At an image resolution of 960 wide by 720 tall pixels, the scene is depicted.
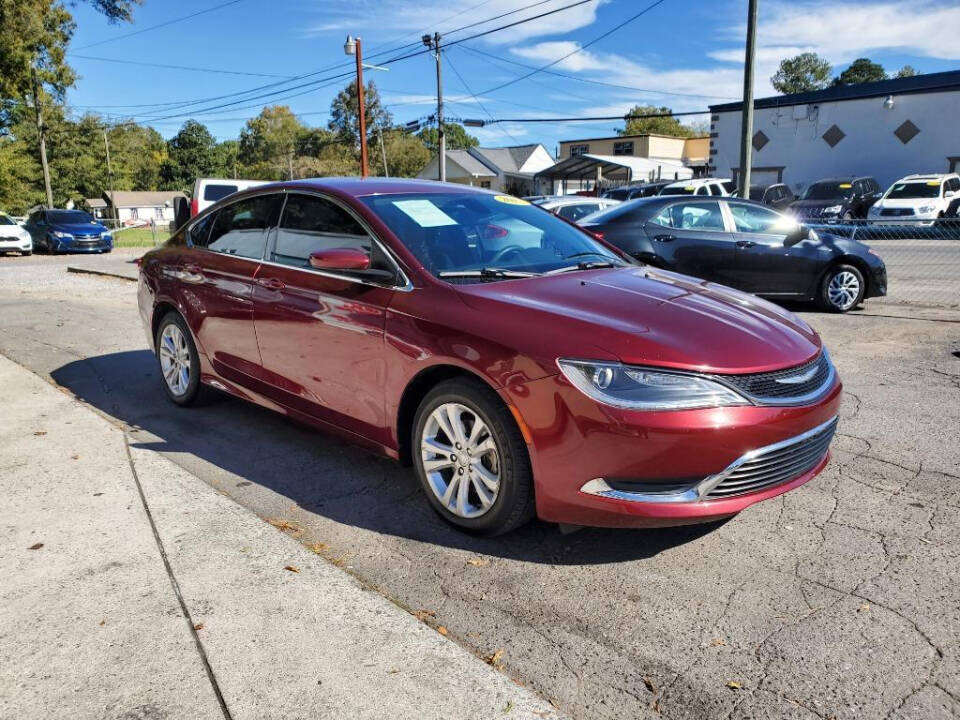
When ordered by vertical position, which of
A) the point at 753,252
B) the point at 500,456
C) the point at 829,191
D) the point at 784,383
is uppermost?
the point at 829,191

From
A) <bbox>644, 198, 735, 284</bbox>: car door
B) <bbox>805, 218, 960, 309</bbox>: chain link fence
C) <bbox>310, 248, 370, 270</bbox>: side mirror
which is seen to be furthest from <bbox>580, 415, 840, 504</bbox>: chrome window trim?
<bbox>805, 218, 960, 309</bbox>: chain link fence

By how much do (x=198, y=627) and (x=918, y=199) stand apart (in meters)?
26.7

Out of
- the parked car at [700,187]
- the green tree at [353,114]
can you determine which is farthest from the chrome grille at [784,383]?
the green tree at [353,114]

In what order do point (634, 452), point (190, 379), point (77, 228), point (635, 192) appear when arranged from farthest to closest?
point (635, 192), point (77, 228), point (190, 379), point (634, 452)

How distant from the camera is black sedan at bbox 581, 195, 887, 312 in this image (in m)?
8.92

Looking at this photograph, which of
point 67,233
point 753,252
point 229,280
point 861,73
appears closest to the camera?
point 229,280

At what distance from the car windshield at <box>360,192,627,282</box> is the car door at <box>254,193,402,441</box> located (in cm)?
20

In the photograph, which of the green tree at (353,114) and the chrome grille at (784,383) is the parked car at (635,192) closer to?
the chrome grille at (784,383)

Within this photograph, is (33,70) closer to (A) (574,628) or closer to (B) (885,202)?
(B) (885,202)

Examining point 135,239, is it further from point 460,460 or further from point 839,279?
point 460,460

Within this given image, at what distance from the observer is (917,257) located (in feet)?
52.4

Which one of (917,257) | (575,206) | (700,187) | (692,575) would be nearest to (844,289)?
(692,575)

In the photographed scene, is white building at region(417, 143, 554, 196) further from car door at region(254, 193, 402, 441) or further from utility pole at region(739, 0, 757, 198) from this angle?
car door at region(254, 193, 402, 441)

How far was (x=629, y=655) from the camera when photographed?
2.52 m
